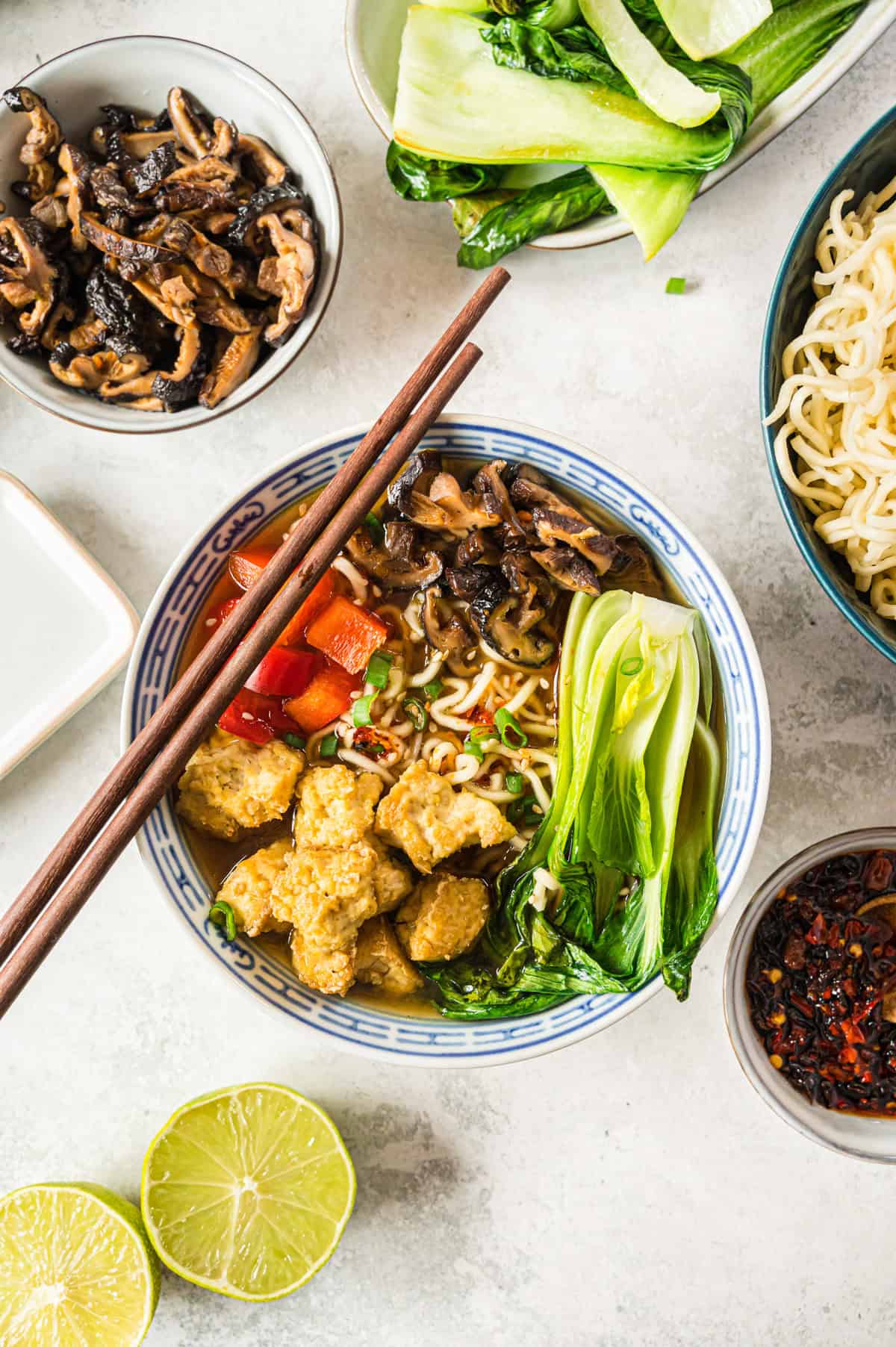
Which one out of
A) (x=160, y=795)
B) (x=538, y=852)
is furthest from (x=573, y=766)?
(x=160, y=795)

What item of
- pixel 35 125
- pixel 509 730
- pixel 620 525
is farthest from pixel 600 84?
pixel 509 730

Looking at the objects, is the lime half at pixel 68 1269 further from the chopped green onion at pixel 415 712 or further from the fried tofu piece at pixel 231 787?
the chopped green onion at pixel 415 712

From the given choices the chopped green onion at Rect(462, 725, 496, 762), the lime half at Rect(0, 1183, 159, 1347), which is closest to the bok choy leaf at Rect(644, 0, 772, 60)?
the chopped green onion at Rect(462, 725, 496, 762)

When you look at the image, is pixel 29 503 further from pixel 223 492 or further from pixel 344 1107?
pixel 344 1107

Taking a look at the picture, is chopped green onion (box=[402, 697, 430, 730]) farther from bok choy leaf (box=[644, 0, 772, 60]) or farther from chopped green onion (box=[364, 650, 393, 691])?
bok choy leaf (box=[644, 0, 772, 60])

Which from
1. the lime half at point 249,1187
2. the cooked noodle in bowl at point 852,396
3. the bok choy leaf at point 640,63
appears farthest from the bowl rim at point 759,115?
the lime half at point 249,1187

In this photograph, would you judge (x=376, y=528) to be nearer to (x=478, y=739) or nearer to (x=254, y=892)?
(x=478, y=739)

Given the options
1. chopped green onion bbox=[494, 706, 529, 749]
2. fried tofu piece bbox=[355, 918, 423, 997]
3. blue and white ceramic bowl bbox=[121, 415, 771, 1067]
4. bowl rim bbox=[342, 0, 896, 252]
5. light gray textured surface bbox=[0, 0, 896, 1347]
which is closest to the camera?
blue and white ceramic bowl bbox=[121, 415, 771, 1067]
